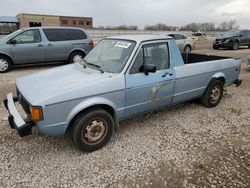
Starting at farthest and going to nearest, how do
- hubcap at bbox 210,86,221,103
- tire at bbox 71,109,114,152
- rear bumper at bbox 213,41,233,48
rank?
rear bumper at bbox 213,41,233,48 → hubcap at bbox 210,86,221,103 → tire at bbox 71,109,114,152

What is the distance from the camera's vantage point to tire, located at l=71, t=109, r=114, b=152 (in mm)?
3158

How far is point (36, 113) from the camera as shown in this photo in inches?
111

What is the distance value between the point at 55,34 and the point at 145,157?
7.83m

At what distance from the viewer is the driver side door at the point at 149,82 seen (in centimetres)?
357

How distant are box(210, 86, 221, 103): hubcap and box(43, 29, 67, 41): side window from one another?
22.9ft

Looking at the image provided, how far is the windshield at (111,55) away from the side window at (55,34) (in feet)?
18.5

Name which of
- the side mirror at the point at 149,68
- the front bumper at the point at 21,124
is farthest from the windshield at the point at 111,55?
the front bumper at the point at 21,124

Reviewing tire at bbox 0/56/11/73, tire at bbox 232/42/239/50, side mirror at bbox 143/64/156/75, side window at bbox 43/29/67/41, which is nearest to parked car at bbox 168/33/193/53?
tire at bbox 232/42/239/50

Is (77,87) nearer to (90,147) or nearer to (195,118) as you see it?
(90,147)

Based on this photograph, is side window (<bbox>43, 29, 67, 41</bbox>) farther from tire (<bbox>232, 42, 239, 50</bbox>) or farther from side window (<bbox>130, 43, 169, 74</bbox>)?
tire (<bbox>232, 42, 239, 50</bbox>)

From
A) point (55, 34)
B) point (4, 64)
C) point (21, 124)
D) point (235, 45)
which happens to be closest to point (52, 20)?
point (235, 45)

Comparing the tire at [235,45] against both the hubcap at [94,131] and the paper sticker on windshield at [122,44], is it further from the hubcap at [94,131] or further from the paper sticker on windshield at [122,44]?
the hubcap at [94,131]

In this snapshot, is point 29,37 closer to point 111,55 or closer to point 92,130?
point 111,55

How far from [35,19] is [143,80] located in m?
52.5
